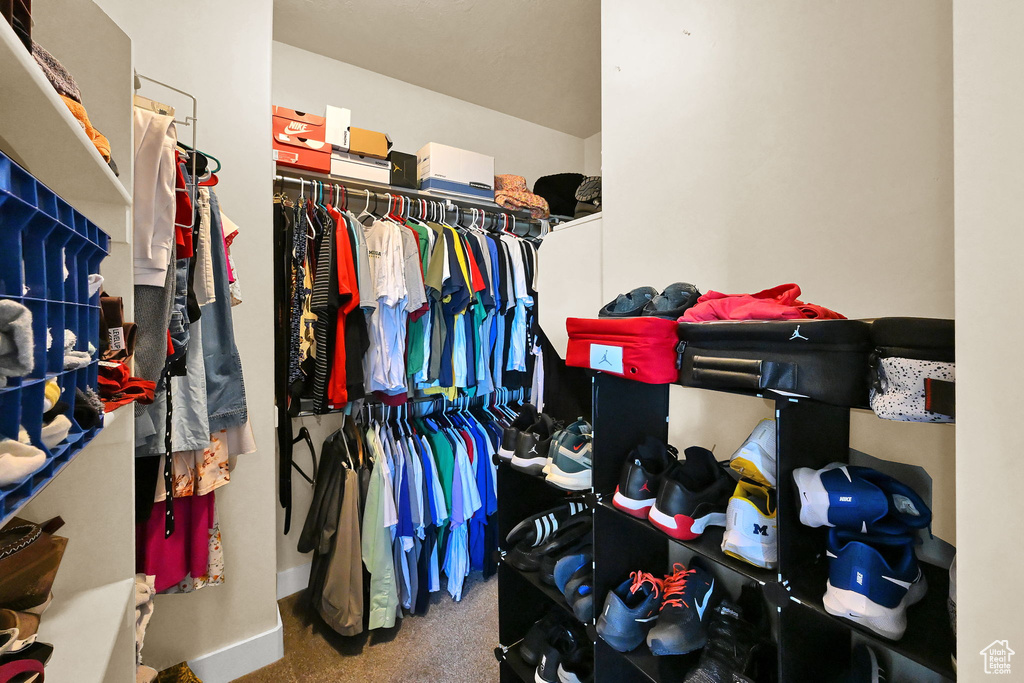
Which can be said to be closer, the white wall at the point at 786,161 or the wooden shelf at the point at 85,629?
the wooden shelf at the point at 85,629

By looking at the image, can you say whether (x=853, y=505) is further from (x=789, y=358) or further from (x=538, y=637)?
(x=538, y=637)

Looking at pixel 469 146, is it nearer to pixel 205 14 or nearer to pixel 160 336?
pixel 205 14

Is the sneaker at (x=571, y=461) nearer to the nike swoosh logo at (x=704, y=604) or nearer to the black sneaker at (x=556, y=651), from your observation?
the nike swoosh logo at (x=704, y=604)

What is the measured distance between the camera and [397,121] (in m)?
2.66

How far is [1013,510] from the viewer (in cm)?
45

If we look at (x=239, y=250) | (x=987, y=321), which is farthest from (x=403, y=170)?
(x=987, y=321)

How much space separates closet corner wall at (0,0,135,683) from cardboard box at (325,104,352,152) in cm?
132

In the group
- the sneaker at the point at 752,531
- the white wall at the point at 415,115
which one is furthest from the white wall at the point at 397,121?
the sneaker at the point at 752,531

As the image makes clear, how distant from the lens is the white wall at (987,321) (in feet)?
1.46

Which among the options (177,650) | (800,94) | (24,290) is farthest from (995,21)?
(177,650)

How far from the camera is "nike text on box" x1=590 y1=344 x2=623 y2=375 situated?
908mm

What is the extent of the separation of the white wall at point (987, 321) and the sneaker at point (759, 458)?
39 cm

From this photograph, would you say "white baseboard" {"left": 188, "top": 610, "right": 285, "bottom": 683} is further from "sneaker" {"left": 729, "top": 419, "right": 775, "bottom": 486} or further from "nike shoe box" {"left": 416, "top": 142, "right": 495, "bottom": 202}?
"nike shoe box" {"left": 416, "top": 142, "right": 495, "bottom": 202}

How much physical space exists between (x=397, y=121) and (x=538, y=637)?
2605 mm
